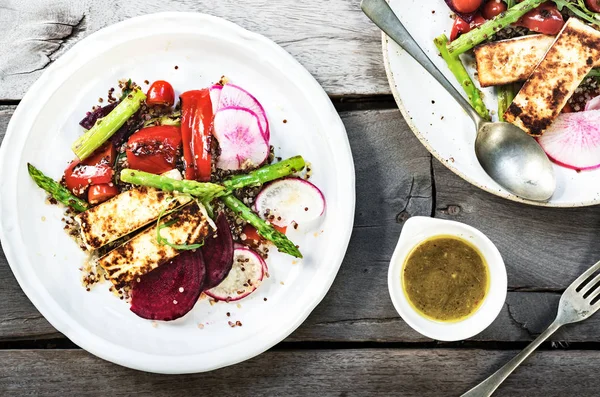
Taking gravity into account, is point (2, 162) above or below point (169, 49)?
below

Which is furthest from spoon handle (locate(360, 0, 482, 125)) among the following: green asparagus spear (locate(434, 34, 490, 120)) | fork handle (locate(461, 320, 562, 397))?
fork handle (locate(461, 320, 562, 397))

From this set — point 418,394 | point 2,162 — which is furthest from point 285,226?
point 2,162

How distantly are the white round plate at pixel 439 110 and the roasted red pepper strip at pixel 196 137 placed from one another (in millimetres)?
784

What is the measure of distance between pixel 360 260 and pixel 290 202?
1.50 ft

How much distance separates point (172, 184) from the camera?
7.66 ft

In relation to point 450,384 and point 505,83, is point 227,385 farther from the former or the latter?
point 505,83

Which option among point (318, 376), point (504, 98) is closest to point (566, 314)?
point (504, 98)

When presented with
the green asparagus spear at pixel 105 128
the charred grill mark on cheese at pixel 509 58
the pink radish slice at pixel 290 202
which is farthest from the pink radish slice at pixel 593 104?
the green asparagus spear at pixel 105 128

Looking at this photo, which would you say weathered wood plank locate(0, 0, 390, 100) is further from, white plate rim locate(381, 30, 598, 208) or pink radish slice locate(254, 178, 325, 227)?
pink radish slice locate(254, 178, 325, 227)

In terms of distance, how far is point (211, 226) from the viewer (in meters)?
2.35

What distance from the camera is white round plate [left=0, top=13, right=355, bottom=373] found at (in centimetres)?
241

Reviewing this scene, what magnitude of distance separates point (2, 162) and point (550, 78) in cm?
232

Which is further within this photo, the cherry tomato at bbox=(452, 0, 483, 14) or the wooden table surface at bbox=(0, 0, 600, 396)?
the wooden table surface at bbox=(0, 0, 600, 396)

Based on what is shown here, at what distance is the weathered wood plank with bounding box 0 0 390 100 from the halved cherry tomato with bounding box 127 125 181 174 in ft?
2.02
